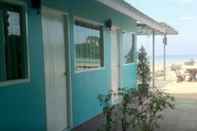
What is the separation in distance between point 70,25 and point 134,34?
15.5 feet

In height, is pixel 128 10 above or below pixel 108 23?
above

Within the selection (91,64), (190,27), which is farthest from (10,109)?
(190,27)

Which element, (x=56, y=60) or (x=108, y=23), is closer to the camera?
(x=56, y=60)

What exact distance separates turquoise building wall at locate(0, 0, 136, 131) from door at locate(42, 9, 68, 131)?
174 millimetres

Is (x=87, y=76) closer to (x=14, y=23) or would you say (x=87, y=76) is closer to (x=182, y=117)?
(x=182, y=117)

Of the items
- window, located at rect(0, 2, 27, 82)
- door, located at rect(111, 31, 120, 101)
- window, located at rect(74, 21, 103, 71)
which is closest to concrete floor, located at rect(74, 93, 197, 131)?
window, located at rect(74, 21, 103, 71)

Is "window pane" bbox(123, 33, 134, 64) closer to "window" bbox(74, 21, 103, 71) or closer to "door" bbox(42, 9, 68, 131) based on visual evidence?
"window" bbox(74, 21, 103, 71)

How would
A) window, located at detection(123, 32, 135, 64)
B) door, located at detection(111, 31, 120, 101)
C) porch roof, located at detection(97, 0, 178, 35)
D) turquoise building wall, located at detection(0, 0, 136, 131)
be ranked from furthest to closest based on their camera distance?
1. window, located at detection(123, 32, 135, 64)
2. door, located at detection(111, 31, 120, 101)
3. porch roof, located at detection(97, 0, 178, 35)
4. turquoise building wall, located at detection(0, 0, 136, 131)

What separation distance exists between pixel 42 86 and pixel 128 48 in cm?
530

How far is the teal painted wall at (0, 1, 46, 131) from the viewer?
3350 millimetres

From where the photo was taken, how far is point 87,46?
6.07 m

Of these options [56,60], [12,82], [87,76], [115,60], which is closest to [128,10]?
[115,60]

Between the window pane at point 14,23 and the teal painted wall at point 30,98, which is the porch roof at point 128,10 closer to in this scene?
the teal painted wall at point 30,98

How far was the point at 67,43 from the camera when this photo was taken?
5.07 m
